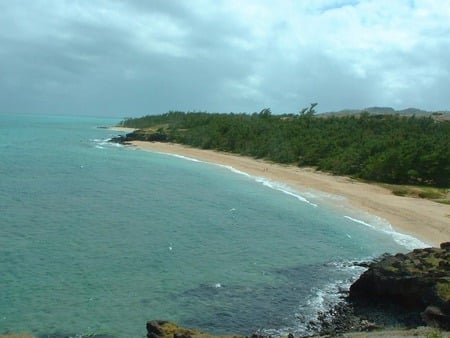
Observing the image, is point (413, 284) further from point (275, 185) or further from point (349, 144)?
point (349, 144)

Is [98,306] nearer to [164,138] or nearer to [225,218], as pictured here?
[225,218]

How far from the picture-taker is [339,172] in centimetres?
5647

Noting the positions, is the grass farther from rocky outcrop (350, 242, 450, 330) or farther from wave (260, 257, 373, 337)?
rocky outcrop (350, 242, 450, 330)

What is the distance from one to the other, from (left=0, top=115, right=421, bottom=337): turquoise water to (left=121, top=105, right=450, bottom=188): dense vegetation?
11.9 m

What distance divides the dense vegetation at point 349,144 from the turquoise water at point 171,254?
1189cm

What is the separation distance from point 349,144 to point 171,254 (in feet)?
145

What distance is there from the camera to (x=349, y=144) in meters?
63.4

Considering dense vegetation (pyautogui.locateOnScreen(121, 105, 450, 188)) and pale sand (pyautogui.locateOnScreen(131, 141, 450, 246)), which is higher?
dense vegetation (pyautogui.locateOnScreen(121, 105, 450, 188))

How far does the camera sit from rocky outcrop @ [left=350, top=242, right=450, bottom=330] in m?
16.1

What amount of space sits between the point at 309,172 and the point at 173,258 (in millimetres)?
37782

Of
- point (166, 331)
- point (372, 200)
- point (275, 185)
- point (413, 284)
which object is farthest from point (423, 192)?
point (166, 331)

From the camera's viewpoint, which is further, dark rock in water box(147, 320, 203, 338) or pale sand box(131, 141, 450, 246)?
pale sand box(131, 141, 450, 246)

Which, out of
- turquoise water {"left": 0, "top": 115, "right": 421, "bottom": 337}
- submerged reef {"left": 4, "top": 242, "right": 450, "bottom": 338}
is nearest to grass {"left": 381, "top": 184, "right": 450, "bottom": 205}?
turquoise water {"left": 0, "top": 115, "right": 421, "bottom": 337}

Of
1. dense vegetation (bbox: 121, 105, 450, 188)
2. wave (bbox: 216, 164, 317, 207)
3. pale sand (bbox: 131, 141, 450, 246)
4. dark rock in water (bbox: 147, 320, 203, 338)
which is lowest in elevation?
dark rock in water (bbox: 147, 320, 203, 338)
